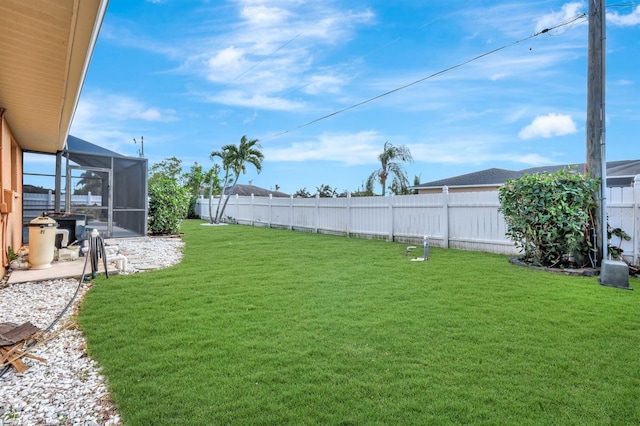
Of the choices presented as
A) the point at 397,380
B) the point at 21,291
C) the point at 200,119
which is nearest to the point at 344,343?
the point at 397,380

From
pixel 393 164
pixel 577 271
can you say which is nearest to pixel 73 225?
pixel 577 271

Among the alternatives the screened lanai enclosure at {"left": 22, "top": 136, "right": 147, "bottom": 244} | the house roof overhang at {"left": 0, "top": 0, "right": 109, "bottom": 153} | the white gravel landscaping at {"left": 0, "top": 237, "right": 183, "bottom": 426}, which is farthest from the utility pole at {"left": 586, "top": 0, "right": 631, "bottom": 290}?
the screened lanai enclosure at {"left": 22, "top": 136, "right": 147, "bottom": 244}

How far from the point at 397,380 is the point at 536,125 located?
14.8 m

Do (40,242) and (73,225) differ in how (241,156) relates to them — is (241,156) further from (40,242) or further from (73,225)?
(40,242)

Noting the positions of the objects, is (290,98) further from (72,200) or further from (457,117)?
(72,200)

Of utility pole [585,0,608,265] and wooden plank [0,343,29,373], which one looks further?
utility pole [585,0,608,265]

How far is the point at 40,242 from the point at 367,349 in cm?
646

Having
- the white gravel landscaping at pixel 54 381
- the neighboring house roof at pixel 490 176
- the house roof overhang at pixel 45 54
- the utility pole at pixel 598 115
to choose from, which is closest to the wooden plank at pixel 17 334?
the white gravel landscaping at pixel 54 381

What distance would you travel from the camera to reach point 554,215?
6.32m

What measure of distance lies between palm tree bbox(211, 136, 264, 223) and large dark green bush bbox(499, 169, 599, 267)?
1533 cm

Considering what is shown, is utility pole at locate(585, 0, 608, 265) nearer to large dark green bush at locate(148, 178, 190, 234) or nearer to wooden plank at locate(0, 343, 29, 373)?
wooden plank at locate(0, 343, 29, 373)

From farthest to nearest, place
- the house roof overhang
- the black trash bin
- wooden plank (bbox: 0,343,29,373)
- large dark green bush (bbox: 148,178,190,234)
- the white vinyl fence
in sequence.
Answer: large dark green bush (bbox: 148,178,190,234) → the black trash bin → the white vinyl fence → wooden plank (bbox: 0,343,29,373) → the house roof overhang

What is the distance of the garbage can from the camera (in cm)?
642

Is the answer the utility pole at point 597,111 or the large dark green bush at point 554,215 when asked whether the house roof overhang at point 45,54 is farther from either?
the utility pole at point 597,111
